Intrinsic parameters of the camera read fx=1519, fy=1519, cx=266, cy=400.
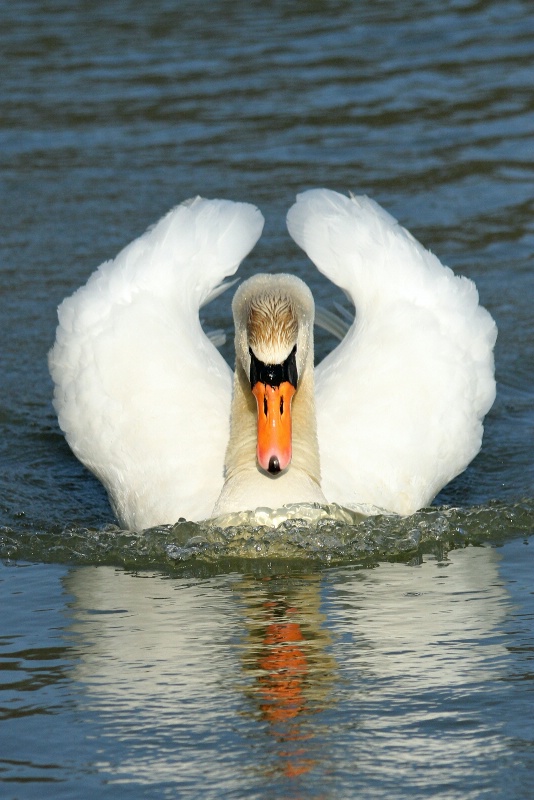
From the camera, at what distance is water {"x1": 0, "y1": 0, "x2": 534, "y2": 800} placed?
16.1 ft

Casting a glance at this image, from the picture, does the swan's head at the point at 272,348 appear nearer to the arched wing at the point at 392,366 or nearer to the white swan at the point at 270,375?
the white swan at the point at 270,375

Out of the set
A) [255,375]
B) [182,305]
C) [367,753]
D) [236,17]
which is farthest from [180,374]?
[236,17]

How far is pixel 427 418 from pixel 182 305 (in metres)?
1.57

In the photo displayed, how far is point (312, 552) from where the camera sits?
7.06 m

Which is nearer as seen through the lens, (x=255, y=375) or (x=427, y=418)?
(x=255, y=375)

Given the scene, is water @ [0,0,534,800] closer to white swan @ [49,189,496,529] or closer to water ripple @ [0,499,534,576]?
water ripple @ [0,499,534,576]

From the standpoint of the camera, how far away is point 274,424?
689cm

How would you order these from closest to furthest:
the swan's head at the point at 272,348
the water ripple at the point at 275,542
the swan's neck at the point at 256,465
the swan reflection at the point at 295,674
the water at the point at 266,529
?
the swan reflection at the point at 295,674 → the water at the point at 266,529 → the swan's head at the point at 272,348 → the water ripple at the point at 275,542 → the swan's neck at the point at 256,465

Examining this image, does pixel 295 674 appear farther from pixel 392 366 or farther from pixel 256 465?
pixel 392 366

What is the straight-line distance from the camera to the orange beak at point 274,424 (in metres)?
6.88

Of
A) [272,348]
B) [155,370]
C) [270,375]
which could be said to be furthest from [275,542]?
[155,370]

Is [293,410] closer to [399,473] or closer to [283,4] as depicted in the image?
[399,473]

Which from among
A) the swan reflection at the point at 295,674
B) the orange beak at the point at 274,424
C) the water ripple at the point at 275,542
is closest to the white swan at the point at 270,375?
the orange beak at the point at 274,424

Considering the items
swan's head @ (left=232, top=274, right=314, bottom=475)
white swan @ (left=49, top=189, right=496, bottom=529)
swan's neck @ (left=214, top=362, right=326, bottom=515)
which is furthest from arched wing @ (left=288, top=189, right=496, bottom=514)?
swan's head @ (left=232, top=274, right=314, bottom=475)
